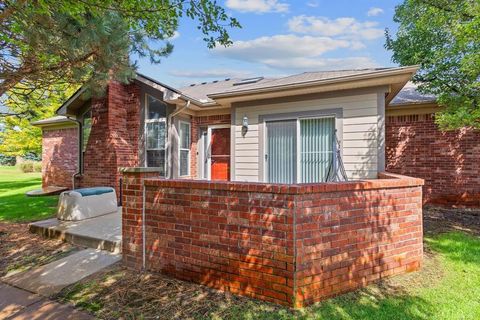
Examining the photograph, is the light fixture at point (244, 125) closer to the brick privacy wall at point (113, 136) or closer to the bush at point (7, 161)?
the brick privacy wall at point (113, 136)

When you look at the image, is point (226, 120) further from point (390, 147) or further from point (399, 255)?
point (399, 255)

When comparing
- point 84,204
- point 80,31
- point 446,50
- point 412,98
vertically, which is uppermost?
point 446,50

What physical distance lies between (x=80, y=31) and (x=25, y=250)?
3.97 metres

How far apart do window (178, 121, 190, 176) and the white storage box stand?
8.04 feet

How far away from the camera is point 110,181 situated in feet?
31.1

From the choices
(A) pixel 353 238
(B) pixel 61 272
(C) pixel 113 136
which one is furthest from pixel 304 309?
(C) pixel 113 136

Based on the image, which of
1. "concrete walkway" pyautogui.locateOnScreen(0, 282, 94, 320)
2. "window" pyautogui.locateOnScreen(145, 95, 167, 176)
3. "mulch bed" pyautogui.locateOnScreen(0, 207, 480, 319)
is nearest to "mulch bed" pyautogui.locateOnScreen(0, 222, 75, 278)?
"mulch bed" pyautogui.locateOnScreen(0, 207, 480, 319)

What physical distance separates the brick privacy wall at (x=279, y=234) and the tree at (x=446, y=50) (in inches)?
150

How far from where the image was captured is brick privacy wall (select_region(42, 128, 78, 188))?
42.5 feet

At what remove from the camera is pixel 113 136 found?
939 centimetres

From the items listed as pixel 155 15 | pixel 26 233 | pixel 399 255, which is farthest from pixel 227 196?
pixel 26 233

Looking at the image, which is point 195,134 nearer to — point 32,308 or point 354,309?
point 32,308

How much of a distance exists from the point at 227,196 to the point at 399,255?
2.43 metres

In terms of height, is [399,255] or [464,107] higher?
[464,107]
